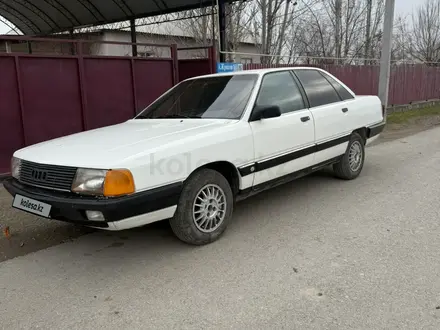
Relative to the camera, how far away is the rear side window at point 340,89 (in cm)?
586

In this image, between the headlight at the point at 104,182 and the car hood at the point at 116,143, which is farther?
the car hood at the point at 116,143

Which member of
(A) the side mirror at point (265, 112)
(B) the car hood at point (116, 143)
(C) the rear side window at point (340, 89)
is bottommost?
(B) the car hood at point (116, 143)

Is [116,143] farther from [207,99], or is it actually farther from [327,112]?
[327,112]

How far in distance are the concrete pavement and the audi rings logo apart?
0.81m

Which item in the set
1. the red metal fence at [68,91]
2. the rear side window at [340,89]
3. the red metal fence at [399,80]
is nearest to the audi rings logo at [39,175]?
the red metal fence at [68,91]

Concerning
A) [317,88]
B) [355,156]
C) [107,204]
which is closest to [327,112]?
[317,88]

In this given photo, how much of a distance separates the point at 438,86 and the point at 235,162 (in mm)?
19534

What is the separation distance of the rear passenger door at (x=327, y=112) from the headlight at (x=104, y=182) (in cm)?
271

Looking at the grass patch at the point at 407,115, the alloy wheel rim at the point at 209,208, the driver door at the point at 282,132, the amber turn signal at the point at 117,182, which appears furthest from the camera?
the grass patch at the point at 407,115

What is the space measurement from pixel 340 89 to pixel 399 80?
12573 millimetres

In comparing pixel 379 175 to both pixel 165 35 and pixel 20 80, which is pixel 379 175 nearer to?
pixel 20 80

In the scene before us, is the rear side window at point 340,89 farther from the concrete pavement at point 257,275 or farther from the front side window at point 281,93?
the concrete pavement at point 257,275

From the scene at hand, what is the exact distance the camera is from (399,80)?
17.0 metres

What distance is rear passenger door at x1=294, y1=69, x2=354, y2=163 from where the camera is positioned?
5.27 metres
